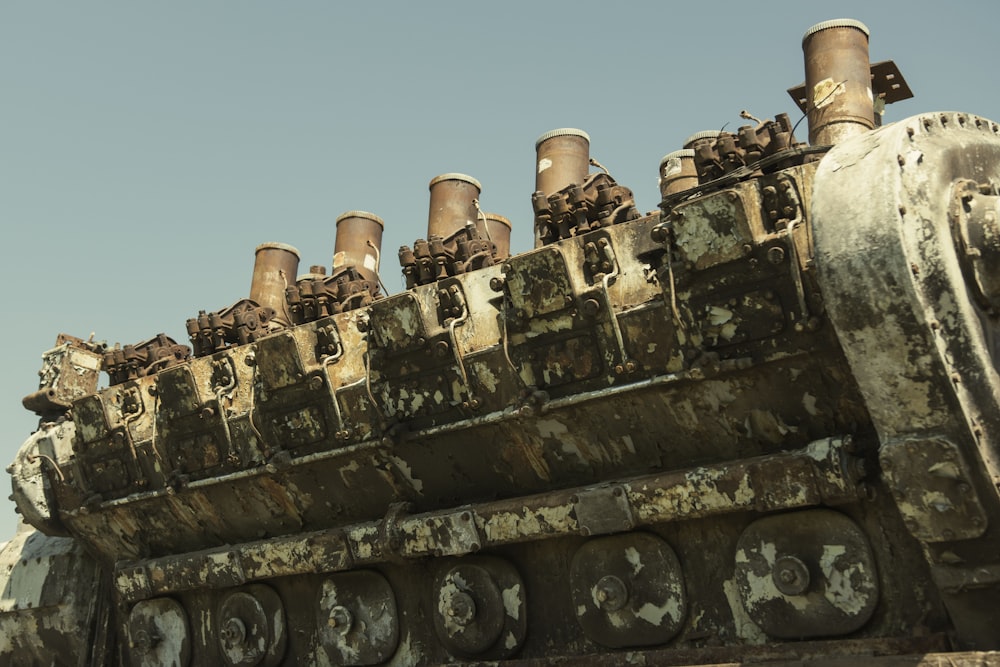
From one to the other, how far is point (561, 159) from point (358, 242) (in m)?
3.43

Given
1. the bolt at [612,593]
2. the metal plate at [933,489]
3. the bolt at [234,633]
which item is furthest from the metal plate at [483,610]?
the metal plate at [933,489]

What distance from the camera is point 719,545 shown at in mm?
7535

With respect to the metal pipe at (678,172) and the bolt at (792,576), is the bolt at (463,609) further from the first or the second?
the metal pipe at (678,172)

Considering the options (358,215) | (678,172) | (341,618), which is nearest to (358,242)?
(358,215)

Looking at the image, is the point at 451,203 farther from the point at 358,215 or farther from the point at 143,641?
the point at 143,641

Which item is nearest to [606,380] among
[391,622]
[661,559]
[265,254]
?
[661,559]

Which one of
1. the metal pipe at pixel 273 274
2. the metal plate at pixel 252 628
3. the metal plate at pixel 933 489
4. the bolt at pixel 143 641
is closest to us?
the metal plate at pixel 933 489

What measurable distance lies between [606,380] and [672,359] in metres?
0.57

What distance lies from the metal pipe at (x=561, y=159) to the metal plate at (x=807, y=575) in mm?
5169

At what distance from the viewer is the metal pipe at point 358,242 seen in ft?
43.6

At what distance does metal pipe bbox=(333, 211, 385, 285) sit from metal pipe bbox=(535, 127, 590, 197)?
9.70 feet

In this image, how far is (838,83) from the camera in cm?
871

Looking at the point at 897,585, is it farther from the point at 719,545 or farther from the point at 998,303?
the point at 998,303

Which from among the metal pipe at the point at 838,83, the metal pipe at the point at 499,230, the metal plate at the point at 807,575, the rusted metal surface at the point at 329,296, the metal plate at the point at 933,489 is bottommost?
the metal plate at the point at 807,575
